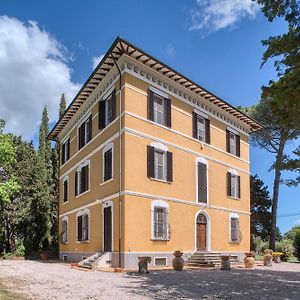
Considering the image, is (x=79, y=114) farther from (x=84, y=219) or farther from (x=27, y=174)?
(x=27, y=174)

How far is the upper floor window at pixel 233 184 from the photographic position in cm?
2633

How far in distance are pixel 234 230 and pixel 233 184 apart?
2.85 m

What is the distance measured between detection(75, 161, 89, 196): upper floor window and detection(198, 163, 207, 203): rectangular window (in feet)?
20.5

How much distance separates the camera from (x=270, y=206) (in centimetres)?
3762

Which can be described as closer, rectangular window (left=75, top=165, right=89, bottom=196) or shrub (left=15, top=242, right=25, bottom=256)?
rectangular window (left=75, top=165, right=89, bottom=196)

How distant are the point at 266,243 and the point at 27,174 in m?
23.1

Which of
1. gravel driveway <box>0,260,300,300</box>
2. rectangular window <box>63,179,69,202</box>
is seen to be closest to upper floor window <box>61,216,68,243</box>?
rectangular window <box>63,179,69,202</box>

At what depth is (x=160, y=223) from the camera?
20.5 m

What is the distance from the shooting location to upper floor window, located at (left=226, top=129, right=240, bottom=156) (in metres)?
26.8

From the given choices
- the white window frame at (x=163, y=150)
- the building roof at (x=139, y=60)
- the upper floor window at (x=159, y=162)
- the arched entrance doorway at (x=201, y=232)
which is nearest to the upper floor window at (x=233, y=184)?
the arched entrance doorway at (x=201, y=232)

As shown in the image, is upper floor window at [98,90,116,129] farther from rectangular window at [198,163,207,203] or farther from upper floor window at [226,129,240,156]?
upper floor window at [226,129,240,156]

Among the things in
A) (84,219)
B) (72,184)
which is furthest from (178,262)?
(72,184)

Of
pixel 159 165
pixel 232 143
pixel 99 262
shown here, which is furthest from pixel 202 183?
pixel 99 262

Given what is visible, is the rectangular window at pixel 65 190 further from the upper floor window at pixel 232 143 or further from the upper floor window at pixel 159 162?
the upper floor window at pixel 232 143
